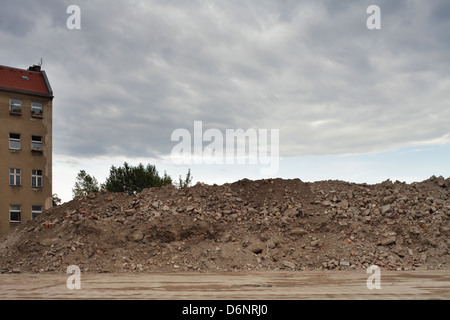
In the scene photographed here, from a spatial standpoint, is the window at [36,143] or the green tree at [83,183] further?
the green tree at [83,183]

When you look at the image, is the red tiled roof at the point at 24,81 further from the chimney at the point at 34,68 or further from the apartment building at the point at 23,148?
the chimney at the point at 34,68

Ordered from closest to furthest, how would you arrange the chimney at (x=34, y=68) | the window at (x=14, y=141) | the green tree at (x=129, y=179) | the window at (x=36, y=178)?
the window at (x=14, y=141) → the window at (x=36, y=178) → the chimney at (x=34, y=68) → the green tree at (x=129, y=179)

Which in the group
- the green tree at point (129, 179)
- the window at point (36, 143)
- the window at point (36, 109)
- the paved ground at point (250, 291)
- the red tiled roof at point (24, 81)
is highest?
the red tiled roof at point (24, 81)

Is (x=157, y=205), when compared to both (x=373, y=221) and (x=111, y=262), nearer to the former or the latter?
(x=111, y=262)

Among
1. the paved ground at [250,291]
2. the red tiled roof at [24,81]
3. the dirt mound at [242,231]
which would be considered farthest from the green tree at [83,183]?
the paved ground at [250,291]

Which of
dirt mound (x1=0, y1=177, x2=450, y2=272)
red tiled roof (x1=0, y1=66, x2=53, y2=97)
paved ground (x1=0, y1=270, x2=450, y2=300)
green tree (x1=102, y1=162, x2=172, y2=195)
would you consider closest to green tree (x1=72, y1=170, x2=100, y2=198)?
green tree (x1=102, y1=162, x2=172, y2=195)

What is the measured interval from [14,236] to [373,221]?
19.7 metres

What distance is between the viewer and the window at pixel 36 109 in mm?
37938

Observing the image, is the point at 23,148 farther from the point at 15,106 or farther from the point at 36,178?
the point at 15,106

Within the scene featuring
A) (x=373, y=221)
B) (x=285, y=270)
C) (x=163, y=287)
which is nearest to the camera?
(x=163, y=287)

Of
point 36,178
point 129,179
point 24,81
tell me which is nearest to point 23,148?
point 36,178

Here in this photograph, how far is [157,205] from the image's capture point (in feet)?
72.8

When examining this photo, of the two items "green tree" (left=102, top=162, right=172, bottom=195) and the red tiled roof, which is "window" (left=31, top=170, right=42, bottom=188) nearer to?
the red tiled roof

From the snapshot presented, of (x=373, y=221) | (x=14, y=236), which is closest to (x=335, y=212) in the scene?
(x=373, y=221)
